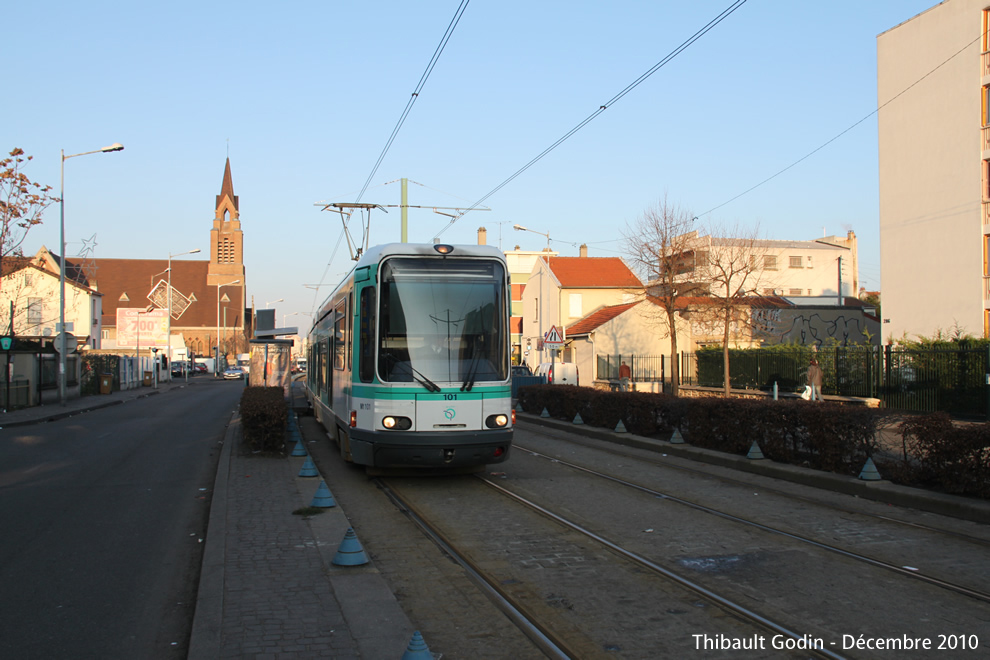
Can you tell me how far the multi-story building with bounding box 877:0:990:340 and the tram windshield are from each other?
21.4 m

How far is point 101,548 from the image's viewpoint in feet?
25.2

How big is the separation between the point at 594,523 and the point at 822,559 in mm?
2427

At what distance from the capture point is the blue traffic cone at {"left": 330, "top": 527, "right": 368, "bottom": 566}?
645cm

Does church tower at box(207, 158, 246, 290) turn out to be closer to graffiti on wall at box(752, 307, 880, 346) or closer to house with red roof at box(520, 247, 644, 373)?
house with red roof at box(520, 247, 644, 373)

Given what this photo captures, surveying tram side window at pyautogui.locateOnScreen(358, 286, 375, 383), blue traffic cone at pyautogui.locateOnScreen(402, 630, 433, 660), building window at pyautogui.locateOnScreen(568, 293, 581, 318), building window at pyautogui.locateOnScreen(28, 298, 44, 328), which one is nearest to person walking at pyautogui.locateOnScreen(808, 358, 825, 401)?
tram side window at pyautogui.locateOnScreen(358, 286, 375, 383)

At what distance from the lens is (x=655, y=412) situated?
16.2 m

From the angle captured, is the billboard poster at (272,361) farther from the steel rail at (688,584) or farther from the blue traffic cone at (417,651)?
the blue traffic cone at (417,651)

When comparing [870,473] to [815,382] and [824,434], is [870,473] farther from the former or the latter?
[815,382]

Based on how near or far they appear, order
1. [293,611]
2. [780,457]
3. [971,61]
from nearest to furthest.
Answer: 1. [293,611]
2. [780,457]
3. [971,61]

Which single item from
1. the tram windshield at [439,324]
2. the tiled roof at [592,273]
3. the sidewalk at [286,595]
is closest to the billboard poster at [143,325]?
the tiled roof at [592,273]

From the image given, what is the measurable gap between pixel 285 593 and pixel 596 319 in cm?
3716

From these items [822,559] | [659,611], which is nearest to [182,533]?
[659,611]

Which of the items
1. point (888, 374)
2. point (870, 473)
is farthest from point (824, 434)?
point (888, 374)

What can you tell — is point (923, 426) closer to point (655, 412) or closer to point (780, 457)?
point (780, 457)
